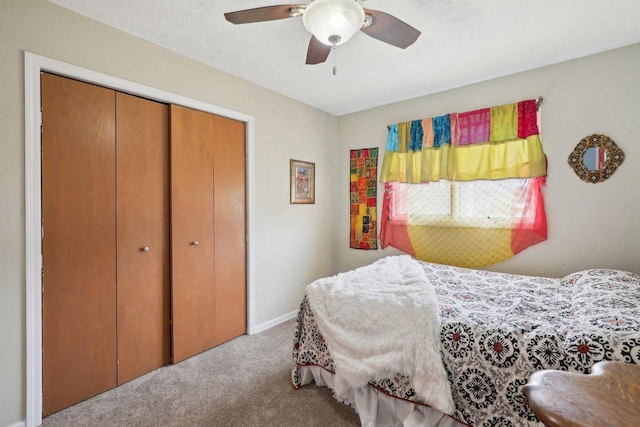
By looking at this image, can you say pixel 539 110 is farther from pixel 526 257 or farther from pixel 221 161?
pixel 221 161

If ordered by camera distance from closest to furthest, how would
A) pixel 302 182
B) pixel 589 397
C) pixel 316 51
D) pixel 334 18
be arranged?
pixel 589 397
pixel 334 18
pixel 316 51
pixel 302 182

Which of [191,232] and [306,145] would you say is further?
[306,145]

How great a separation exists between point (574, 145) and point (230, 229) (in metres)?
3.22

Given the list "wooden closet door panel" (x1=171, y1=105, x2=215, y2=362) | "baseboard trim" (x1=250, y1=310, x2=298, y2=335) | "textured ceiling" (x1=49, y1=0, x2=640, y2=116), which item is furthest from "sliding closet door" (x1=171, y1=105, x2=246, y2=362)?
"textured ceiling" (x1=49, y1=0, x2=640, y2=116)

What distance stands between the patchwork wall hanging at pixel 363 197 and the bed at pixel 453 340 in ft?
5.01

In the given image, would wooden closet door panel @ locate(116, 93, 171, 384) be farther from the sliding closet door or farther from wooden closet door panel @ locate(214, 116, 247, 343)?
wooden closet door panel @ locate(214, 116, 247, 343)

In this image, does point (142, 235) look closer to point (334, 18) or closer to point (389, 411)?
point (334, 18)

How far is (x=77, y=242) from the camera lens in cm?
192

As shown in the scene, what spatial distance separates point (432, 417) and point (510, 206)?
2.12 meters

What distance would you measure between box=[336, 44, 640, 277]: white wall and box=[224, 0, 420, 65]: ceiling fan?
180 cm

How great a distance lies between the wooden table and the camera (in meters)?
0.62

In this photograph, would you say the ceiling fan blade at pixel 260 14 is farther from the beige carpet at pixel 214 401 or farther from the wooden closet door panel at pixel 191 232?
the beige carpet at pixel 214 401

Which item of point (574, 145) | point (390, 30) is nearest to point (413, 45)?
point (390, 30)

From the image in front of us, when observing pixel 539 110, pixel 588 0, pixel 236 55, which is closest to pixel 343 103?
pixel 236 55
